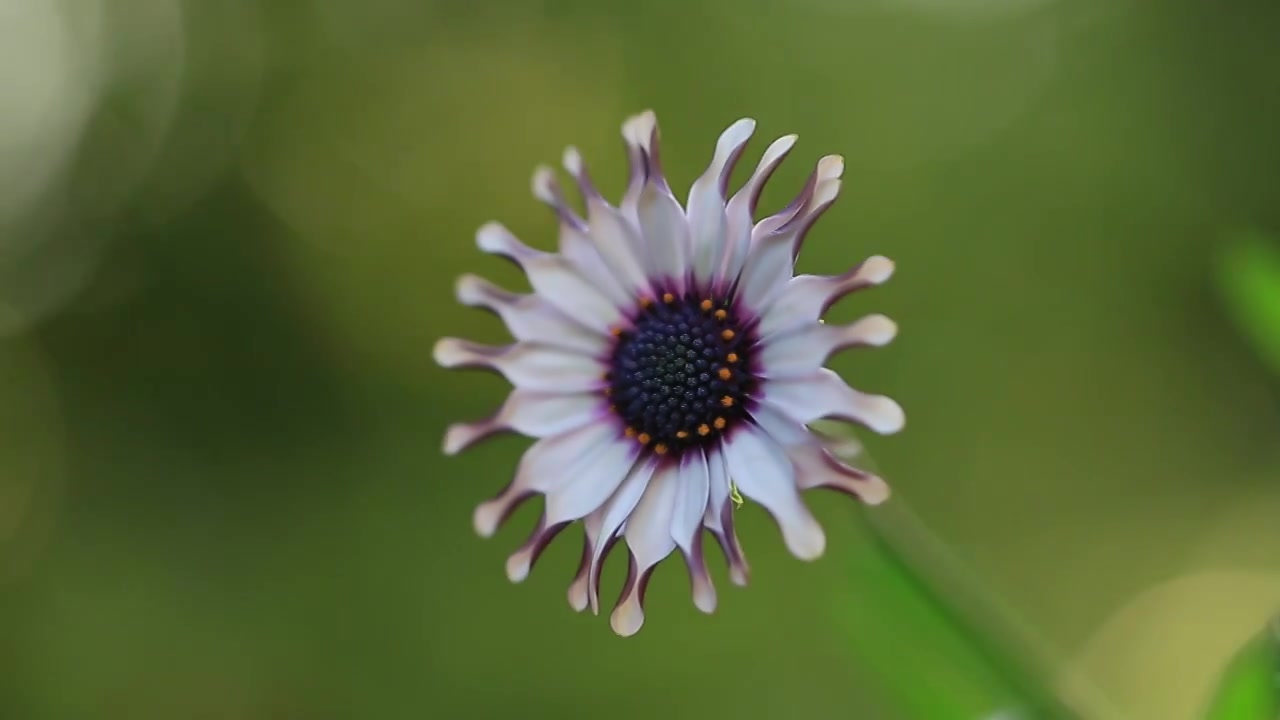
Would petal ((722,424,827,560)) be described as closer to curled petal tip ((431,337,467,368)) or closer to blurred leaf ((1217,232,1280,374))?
curled petal tip ((431,337,467,368))

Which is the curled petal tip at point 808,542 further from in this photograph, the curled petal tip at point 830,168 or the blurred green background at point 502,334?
the blurred green background at point 502,334

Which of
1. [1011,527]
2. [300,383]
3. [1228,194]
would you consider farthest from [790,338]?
[300,383]

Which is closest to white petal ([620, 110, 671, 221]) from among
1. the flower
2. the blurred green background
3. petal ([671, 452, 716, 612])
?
the flower

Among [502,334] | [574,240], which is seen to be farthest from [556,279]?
[502,334]

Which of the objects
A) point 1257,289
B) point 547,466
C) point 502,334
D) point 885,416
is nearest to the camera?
point 885,416

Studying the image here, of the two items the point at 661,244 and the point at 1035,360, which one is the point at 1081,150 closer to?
the point at 1035,360

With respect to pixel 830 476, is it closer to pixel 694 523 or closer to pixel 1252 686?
pixel 694 523
